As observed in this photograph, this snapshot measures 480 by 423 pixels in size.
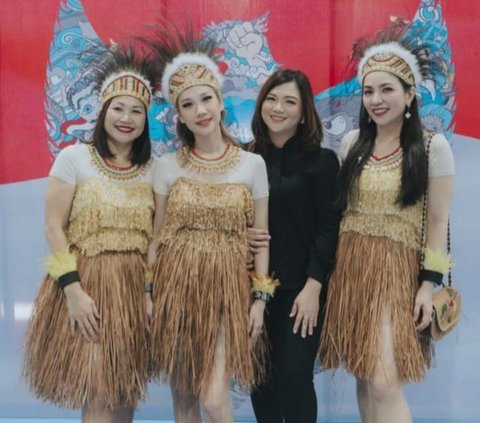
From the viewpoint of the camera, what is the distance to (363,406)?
6.71ft

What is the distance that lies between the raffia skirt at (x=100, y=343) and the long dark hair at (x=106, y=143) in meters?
0.32

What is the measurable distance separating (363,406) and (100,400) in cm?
92

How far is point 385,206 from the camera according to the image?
6.21 ft

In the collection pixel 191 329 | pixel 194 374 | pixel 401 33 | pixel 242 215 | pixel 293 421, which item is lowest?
pixel 293 421

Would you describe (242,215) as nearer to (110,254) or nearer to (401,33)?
(110,254)

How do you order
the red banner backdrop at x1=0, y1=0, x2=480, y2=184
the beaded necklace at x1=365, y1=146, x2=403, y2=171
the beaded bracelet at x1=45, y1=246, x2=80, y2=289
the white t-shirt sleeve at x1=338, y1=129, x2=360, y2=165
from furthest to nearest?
the red banner backdrop at x1=0, y1=0, x2=480, y2=184, the white t-shirt sleeve at x1=338, y1=129, x2=360, y2=165, the beaded necklace at x1=365, y1=146, x2=403, y2=171, the beaded bracelet at x1=45, y1=246, x2=80, y2=289

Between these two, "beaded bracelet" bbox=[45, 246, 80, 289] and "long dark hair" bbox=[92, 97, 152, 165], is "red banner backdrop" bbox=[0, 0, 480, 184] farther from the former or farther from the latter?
"beaded bracelet" bbox=[45, 246, 80, 289]

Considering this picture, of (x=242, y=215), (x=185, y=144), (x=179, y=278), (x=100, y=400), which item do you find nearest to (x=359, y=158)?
(x=242, y=215)

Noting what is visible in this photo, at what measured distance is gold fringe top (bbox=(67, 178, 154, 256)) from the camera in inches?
71.6

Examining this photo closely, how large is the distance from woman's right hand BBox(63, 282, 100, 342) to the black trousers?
590mm

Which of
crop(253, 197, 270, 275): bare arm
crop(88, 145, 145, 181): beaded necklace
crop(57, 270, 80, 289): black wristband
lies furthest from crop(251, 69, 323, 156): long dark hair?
crop(57, 270, 80, 289): black wristband

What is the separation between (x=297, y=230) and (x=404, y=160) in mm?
421

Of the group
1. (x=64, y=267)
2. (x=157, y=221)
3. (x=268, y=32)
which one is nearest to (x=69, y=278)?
(x=64, y=267)

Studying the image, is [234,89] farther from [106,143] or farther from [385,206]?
[385,206]
